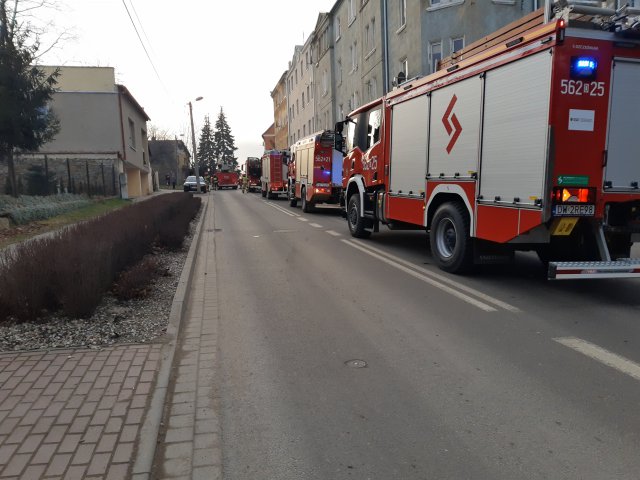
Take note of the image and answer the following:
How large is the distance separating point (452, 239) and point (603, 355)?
3.85m

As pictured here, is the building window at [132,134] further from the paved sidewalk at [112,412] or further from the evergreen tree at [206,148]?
the evergreen tree at [206,148]

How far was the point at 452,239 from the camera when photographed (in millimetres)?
8094

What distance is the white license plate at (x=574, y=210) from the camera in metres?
5.84

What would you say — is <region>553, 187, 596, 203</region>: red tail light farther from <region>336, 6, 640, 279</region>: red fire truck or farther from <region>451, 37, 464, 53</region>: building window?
<region>451, 37, 464, 53</region>: building window

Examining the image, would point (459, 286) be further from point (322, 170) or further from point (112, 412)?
point (322, 170)

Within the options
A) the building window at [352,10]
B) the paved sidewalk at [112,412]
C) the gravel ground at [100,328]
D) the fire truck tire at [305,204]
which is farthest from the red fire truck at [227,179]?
the paved sidewalk at [112,412]

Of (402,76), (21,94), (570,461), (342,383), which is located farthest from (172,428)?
(21,94)

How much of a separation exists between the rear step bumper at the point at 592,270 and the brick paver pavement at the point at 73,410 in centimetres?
452

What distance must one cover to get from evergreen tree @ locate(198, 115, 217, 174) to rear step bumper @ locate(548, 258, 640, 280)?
9980 centimetres

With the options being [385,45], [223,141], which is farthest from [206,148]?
[385,45]

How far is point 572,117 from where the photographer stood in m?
5.72

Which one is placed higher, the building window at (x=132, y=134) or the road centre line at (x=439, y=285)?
the building window at (x=132, y=134)

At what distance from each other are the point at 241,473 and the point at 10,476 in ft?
3.97

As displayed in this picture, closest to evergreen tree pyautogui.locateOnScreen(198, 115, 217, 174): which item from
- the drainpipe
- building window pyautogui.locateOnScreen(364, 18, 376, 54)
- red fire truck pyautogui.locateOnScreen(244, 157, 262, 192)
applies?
red fire truck pyautogui.locateOnScreen(244, 157, 262, 192)
